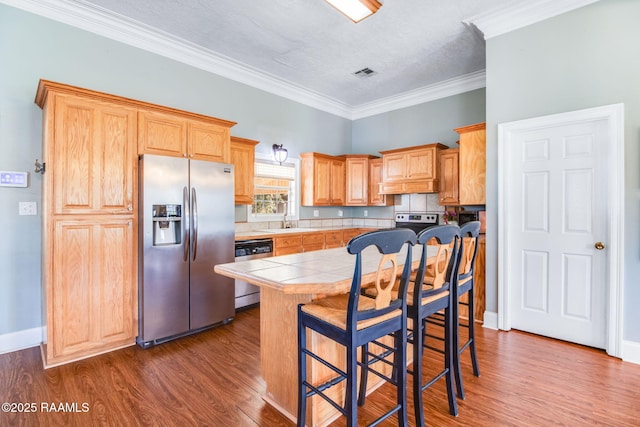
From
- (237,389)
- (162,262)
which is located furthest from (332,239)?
(237,389)

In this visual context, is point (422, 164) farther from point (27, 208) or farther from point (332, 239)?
point (27, 208)

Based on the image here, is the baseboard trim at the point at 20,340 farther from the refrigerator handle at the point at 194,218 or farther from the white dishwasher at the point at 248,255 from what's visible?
the white dishwasher at the point at 248,255

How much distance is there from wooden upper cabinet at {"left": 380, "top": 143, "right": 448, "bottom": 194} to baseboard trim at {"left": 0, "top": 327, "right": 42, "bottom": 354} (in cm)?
465

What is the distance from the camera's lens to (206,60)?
401 cm

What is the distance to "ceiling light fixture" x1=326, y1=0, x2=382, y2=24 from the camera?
2.60 metres

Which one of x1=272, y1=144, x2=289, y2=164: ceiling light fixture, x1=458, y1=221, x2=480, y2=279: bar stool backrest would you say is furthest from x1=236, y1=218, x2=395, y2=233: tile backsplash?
x1=458, y1=221, x2=480, y2=279: bar stool backrest

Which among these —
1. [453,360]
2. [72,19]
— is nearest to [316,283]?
A: [453,360]

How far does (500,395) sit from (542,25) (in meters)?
3.35

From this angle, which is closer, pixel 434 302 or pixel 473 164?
pixel 434 302

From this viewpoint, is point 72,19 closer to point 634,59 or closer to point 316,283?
point 316,283

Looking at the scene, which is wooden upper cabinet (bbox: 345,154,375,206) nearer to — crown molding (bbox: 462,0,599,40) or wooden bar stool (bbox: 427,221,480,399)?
crown molding (bbox: 462,0,599,40)

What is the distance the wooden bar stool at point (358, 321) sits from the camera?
1.40 m

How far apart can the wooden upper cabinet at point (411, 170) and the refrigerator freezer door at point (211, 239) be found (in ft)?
9.03

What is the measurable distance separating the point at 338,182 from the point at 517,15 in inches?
130
